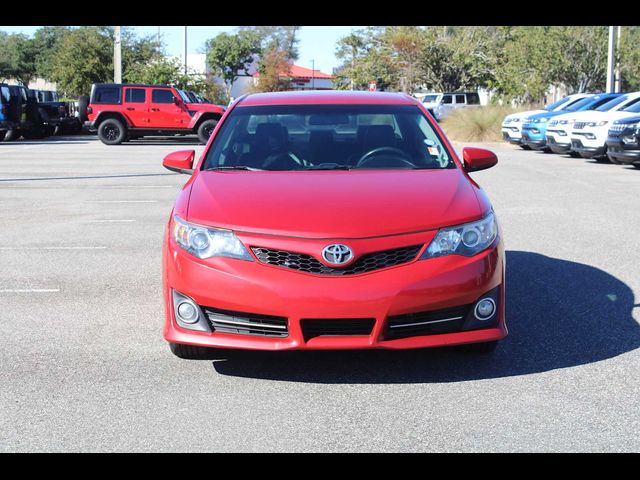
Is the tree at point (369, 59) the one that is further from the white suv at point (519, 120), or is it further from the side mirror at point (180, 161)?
the side mirror at point (180, 161)

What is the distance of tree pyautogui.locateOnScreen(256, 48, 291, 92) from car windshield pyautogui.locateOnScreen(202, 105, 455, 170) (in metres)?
79.1

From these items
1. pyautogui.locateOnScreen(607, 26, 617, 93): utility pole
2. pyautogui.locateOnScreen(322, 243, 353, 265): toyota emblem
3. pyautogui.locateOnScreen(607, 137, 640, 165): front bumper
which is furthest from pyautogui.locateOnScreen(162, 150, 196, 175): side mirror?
pyautogui.locateOnScreen(607, 26, 617, 93): utility pole

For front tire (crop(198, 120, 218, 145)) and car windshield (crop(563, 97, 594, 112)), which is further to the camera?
front tire (crop(198, 120, 218, 145))

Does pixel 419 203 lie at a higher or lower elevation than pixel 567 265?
higher

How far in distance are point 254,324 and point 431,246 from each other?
3.28ft

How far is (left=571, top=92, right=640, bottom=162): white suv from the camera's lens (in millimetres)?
20672

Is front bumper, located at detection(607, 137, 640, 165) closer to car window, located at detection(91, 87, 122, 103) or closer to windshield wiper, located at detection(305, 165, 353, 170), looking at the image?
windshield wiper, located at detection(305, 165, 353, 170)

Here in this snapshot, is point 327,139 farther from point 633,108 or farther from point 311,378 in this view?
point 633,108

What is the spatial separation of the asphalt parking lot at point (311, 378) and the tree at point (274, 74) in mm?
78107

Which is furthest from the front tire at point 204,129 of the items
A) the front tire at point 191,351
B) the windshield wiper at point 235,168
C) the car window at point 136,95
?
the front tire at point 191,351

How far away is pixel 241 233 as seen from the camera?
16.0 feet
